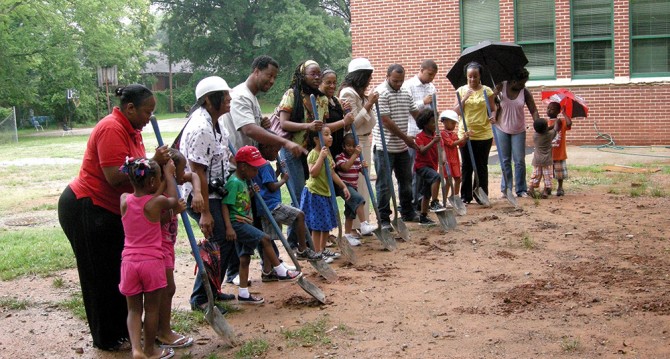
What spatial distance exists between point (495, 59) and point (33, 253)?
20.6 ft

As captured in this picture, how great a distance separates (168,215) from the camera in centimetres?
496

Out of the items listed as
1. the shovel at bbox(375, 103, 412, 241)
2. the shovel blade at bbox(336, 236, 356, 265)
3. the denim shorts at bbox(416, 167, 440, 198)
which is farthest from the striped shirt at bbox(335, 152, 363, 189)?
the denim shorts at bbox(416, 167, 440, 198)

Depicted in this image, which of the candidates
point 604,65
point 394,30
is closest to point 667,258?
point 604,65

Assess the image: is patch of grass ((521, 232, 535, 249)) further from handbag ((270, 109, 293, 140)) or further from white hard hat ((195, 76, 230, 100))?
white hard hat ((195, 76, 230, 100))

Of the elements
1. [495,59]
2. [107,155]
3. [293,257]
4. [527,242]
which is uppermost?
[495,59]


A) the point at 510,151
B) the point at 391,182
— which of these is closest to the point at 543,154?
the point at 510,151

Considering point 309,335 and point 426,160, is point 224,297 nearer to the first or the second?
point 309,335

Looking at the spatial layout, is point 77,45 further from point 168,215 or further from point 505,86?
point 168,215

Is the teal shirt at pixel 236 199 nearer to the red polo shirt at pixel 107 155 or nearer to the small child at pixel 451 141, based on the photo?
the red polo shirt at pixel 107 155

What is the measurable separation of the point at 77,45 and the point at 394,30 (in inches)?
932

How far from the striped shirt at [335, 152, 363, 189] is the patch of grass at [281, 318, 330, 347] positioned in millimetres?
2665

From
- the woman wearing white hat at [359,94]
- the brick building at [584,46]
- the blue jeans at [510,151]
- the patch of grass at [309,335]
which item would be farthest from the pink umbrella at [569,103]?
the patch of grass at [309,335]

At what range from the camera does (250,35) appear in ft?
156

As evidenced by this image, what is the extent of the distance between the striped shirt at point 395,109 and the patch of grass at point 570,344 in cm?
441
